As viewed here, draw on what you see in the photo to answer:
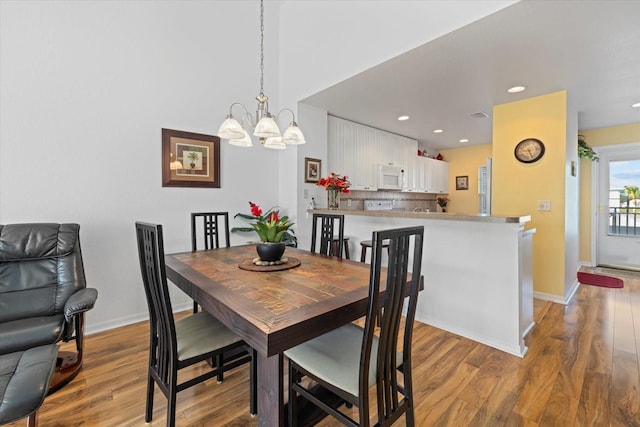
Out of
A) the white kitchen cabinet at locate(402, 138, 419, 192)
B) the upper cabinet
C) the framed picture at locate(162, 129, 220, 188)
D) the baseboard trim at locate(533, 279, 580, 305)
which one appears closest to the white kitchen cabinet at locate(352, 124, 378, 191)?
the upper cabinet

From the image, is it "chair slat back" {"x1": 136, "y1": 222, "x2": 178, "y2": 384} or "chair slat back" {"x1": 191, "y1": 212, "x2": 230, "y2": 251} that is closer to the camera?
"chair slat back" {"x1": 136, "y1": 222, "x2": 178, "y2": 384}

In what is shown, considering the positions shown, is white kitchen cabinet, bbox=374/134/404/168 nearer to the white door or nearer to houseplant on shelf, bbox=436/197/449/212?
houseplant on shelf, bbox=436/197/449/212

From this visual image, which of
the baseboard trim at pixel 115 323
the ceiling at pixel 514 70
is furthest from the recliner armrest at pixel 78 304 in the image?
the ceiling at pixel 514 70

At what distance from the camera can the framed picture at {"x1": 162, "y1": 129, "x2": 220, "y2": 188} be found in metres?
2.98

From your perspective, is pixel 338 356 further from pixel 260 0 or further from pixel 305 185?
pixel 260 0

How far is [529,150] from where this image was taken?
355 centimetres

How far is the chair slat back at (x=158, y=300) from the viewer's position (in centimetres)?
135

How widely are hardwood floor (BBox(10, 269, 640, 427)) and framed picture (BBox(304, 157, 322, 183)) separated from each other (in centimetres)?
222

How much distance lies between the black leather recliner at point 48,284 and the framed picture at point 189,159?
0.99 meters

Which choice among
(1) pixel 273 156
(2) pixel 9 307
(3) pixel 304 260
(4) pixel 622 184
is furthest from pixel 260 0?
(4) pixel 622 184

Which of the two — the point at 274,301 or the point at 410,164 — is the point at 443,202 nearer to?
the point at 410,164

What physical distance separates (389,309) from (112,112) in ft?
9.68

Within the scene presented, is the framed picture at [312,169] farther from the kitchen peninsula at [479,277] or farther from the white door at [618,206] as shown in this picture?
the white door at [618,206]

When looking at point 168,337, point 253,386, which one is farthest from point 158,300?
point 253,386
